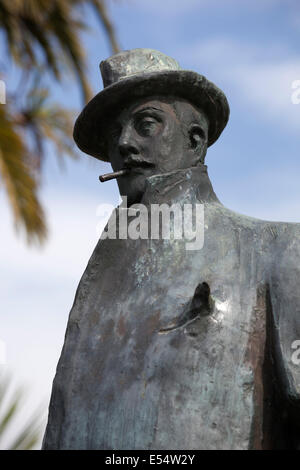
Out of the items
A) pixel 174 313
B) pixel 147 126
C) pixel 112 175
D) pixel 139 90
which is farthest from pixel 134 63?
pixel 174 313

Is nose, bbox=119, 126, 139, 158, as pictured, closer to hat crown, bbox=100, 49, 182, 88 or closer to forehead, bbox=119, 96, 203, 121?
forehead, bbox=119, 96, 203, 121

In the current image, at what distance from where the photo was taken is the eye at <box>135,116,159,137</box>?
3666 mm

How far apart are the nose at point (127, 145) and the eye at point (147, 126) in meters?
0.03

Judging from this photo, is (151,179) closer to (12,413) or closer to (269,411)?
(269,411)

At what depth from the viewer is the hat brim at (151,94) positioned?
3682mm

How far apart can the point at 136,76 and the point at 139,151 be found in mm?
252

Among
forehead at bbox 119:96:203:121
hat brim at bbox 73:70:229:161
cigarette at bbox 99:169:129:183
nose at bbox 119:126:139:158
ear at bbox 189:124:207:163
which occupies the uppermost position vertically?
hat brim at bbox 73:70:229:161

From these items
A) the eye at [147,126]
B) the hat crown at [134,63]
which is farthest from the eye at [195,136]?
the hat crown at [134,63]

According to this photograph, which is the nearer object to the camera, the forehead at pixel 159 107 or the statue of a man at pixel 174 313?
the statue of a man at pixel 174 313

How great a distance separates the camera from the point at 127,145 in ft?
11.9

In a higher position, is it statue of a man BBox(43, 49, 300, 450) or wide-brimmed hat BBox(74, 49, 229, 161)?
wide-brimmed hat BBox(74, 49, 229, 161)

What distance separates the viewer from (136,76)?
12.0ft

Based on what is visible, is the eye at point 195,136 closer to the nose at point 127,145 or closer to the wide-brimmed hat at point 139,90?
the wide-brimmed hat at point 139,90

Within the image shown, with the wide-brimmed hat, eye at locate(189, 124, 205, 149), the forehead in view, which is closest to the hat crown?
the wide-brimmed hat
